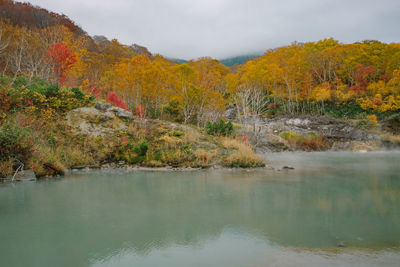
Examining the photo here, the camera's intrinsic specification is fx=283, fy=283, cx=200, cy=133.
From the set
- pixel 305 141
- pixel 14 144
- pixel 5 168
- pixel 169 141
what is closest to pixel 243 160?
pixel 169 141

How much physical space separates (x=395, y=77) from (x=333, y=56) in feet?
33.6

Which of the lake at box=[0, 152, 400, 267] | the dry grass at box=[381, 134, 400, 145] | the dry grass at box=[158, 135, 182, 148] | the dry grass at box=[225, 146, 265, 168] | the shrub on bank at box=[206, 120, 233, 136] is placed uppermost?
the shrub on bank at box=[206, 120, 233, 136]

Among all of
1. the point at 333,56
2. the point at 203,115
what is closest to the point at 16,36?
the point at 203,115

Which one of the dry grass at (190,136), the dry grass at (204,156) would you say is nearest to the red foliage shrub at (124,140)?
the dry grass at (190,136)

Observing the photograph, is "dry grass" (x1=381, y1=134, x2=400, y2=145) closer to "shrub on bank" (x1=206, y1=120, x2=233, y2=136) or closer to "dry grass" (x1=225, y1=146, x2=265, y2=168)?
"shrub on bank" (x1=206, y1=120, x2=233, y2=136)

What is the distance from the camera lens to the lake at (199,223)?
4.62 m

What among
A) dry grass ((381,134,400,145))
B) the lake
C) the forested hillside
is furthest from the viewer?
dry grass ((381,134,400,145))

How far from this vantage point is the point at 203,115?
85.6 ft

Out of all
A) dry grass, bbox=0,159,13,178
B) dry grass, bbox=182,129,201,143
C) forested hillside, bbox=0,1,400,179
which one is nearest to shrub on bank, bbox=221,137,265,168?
dry grass, bbox=182,129,201,143

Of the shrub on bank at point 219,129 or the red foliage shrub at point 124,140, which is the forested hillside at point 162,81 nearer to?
the shrub on bank at point 219,129

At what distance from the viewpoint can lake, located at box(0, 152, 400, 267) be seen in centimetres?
462

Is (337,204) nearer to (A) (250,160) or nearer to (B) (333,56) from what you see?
(A) (250,160)

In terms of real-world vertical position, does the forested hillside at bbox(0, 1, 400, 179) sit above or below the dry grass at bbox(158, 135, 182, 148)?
above

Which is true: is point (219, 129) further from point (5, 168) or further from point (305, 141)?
point (305, 141)
